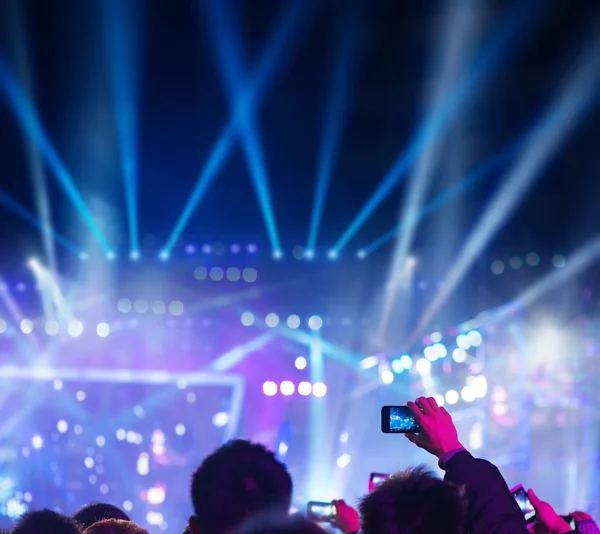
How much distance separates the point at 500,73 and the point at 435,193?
524 cm

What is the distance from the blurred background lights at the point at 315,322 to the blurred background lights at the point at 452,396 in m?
3.40

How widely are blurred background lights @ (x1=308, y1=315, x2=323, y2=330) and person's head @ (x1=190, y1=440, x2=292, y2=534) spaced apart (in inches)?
495

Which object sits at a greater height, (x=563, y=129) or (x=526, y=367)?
(x=563, y=129)

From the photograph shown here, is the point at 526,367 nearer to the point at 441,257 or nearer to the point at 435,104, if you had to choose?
the point at 441,257

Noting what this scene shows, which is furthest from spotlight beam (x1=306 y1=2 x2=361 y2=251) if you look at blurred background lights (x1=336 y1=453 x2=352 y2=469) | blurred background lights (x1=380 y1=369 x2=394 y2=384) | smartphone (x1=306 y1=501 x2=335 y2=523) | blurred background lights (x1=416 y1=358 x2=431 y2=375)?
smartphone (x1=306 y1=501 x2=335 y2=523)

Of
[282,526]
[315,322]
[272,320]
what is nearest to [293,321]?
[315,322]

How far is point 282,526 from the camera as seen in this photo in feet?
3.76

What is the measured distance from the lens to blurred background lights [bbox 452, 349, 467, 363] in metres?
15.5

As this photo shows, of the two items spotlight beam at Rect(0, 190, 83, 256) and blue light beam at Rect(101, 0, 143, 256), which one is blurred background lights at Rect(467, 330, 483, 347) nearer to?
blue light beam at Rect(101, 0, 143, 256)

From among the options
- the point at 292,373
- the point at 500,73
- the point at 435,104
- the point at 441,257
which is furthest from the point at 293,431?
the point at 500,73

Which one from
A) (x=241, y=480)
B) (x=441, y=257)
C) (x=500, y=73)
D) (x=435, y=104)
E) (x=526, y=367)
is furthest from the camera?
(x=500, y=73)

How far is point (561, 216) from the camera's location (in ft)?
52.3

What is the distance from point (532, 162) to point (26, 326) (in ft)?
34.7

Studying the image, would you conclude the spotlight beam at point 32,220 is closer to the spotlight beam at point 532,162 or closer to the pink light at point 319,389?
the pink light at point 319,389
